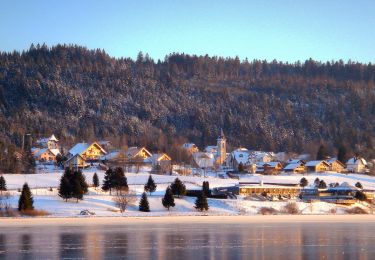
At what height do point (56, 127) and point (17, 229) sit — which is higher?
point (56, 127)

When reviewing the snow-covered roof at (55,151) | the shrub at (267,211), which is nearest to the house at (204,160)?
the snow-covered roof at (55,151)

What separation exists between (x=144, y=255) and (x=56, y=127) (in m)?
168

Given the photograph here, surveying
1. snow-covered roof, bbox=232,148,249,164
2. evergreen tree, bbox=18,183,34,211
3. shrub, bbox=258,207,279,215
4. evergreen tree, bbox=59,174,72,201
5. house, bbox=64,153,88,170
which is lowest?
shrub, bbox=258,207,279,215

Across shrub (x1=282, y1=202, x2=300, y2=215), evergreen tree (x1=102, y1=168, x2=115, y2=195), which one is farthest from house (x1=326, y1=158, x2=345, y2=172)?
evergreen tree (x1=102, y1=168, x2=115, y2=195)

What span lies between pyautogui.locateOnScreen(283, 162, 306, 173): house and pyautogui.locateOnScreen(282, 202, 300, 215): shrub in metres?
50.2

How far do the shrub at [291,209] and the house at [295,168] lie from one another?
50249 millimetres

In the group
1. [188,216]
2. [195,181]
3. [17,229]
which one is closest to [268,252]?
[17,229]

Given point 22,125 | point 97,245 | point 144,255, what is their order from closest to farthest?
point 144,255
point 97,245
point 22,125

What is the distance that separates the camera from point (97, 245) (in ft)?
107

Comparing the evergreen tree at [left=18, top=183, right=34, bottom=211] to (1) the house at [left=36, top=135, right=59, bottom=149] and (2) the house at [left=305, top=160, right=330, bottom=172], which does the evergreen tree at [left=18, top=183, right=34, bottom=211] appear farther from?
(1) the house at [left=36, top=135, right=59, bottom=149]

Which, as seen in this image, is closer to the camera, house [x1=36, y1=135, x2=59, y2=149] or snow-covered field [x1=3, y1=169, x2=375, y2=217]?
snow-covered field [x1=3, y1=169, x2=375, y2=217]

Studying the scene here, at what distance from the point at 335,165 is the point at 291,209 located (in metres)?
60.8

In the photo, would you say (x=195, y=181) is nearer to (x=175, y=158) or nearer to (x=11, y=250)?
(x=175, y=158)

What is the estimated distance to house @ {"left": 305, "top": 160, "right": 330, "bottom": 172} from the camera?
421 feet
